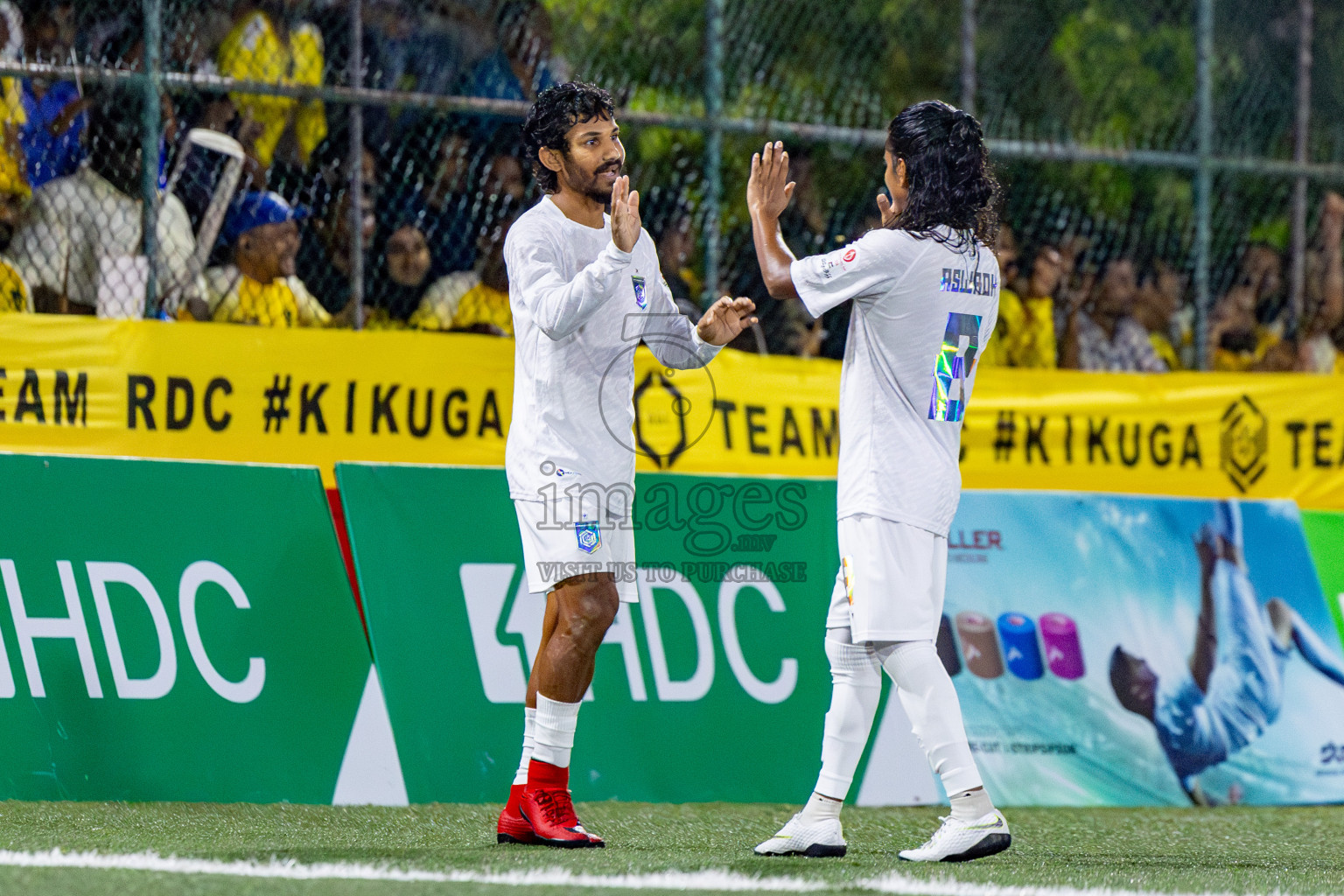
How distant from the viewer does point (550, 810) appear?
4539mm

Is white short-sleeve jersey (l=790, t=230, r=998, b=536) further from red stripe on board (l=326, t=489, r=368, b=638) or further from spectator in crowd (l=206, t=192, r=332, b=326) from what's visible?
spectator in crowd (l=206, t=192, r=332, b=326)

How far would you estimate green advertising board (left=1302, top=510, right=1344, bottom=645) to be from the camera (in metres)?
6.98

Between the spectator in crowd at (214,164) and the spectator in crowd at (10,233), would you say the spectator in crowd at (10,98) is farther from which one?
the spectator in crowd at (214,164)

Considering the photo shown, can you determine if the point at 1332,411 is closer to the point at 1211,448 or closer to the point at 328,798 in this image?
the point at 1211,448

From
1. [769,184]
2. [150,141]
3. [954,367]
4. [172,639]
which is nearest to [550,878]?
[954,367]

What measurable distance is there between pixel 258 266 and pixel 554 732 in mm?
2983

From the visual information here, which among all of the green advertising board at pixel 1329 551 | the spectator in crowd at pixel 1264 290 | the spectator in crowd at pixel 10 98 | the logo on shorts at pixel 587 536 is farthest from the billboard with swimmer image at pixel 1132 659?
the spectator in crowd at pixel 10 98

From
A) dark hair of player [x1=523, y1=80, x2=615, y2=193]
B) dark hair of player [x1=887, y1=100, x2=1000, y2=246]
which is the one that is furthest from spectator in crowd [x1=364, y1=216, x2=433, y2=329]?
dark hair of player [x1=887, y1=100, x2=1000, y2=246]

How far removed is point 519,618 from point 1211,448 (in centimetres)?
375

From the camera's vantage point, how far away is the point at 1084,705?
21.1ft

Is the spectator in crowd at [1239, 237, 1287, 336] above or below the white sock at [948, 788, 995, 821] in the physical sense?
above

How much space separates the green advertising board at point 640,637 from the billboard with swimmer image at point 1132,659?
1.66 feet

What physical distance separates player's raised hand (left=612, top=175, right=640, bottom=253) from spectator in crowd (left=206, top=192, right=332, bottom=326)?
9.06 ft

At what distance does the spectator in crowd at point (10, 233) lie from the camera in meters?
6.39
